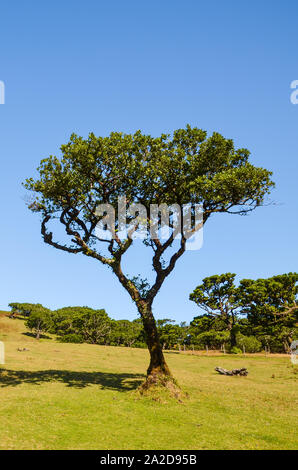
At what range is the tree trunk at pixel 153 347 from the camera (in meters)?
21.5

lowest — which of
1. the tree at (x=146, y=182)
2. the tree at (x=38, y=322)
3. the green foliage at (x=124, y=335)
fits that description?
the green foliage at (x=124, y=335)

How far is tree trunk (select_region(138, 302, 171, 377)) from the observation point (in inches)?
845

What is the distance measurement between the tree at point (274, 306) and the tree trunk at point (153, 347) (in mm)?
52542

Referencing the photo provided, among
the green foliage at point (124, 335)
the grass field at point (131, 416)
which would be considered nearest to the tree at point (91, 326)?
the green foliage at point (124, 335)

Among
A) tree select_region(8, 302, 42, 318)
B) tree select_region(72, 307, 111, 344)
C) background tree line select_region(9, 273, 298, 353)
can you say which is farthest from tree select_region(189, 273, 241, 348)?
tree select_region(8, 302, 42, 318)

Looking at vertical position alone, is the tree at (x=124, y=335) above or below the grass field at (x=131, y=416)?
below

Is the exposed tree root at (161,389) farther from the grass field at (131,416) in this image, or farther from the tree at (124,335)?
the tree at (124,335)

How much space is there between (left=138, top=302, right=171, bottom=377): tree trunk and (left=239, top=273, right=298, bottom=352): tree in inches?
2069

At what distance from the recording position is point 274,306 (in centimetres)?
6956

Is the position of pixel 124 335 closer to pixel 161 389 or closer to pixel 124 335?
pixel 124 335

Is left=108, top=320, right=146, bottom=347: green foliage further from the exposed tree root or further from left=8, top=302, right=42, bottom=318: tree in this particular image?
the exposed tree root

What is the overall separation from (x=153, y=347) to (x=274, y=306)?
5555cm

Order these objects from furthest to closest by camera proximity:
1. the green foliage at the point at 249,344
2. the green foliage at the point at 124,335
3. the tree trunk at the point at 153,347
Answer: the green foliage at the point at 124,335 < the green foliage at the point at 249,344 < the tree trunk at the point at 153,347

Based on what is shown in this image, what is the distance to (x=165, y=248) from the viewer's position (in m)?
24.5
